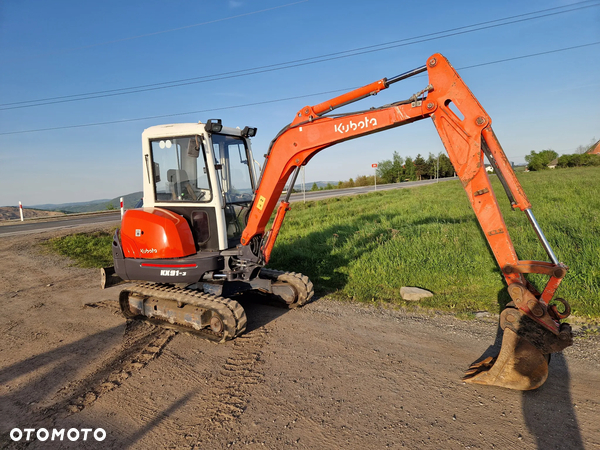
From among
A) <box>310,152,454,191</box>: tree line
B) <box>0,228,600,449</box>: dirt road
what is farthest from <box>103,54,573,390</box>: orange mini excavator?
<box>310,152,454,191</box>: tree line

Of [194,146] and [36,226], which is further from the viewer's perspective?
[36,226]

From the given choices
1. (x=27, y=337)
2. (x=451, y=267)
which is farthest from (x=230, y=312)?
(x=451, y=267)

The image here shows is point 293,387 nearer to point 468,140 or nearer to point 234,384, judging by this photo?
point 234,384

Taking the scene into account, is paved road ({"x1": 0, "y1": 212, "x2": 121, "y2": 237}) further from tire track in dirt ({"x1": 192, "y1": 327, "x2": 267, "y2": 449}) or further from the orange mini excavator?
tire track in dirt ({"x1": 192, "y1": 327, "x2": 267, "y2": 449})

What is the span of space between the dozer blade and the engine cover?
4.18 metres

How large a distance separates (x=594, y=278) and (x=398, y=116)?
4.46 metres

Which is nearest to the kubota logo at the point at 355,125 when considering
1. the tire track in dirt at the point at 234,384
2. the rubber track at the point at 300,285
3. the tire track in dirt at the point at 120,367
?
the rubber track at the point at 300,285

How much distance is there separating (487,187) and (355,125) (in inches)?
69.9

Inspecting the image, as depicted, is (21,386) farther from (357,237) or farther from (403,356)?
(357,237)

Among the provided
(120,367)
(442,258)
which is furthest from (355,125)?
(442,258)

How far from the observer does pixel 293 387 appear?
427cm

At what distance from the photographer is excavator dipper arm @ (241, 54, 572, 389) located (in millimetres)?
3936

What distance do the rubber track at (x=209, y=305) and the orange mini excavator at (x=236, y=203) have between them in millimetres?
16

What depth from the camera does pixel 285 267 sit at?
31.3 feet
